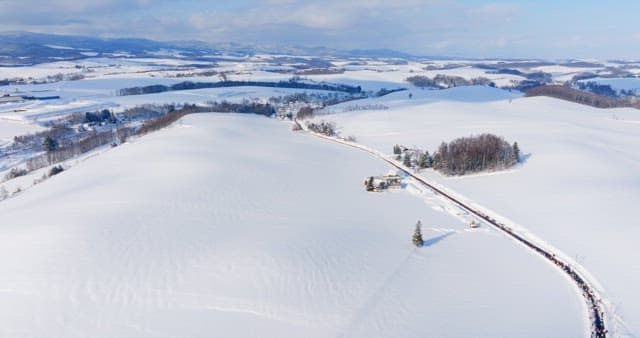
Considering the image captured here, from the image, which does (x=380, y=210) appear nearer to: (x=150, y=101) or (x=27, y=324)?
(x=27, y=324)

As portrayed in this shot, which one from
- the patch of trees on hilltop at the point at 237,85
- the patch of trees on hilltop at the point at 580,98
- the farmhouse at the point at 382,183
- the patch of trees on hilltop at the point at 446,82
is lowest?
the farmhouse at the point at 382,183

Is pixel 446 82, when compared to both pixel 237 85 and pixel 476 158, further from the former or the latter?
pixel 476 158

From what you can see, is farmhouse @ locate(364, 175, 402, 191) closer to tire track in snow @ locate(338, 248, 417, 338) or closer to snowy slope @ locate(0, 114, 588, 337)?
snowy slope @ locate(0, 114, 588, 337)

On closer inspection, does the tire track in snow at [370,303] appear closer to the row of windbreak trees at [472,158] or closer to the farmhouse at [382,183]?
the farmhouse at [382,183]

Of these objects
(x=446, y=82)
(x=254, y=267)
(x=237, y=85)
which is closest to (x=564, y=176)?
(x=254, y=267)

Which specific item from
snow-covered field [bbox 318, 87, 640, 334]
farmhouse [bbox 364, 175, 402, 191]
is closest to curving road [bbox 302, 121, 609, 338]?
snow-covered field [bbox 318, 87, 640, 334]

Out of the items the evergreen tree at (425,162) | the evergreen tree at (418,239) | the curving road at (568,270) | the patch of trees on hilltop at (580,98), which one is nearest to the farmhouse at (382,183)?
the curving road at (568,270)

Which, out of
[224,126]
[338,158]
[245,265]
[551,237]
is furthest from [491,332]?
[224,126]
